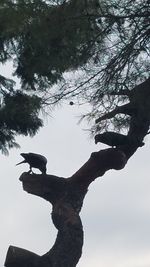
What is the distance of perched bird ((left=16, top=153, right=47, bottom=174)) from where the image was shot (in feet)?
21.1

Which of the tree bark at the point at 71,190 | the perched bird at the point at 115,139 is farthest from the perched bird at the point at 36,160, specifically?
the perched bird at the point at 115,139

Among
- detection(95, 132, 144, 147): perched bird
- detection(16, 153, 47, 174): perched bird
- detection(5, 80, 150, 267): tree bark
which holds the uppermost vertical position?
detection(16, 153, 47, 174): perched bird

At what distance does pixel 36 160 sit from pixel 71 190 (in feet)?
1.72

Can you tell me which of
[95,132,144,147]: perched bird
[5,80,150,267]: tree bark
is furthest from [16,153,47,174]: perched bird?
[95,132,144,147]: perched bird

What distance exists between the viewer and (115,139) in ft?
20.2

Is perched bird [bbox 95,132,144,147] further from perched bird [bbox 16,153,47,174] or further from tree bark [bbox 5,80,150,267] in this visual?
perched bird [bbox 16,153,47,174]

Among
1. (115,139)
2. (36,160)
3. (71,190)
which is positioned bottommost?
(71,190)

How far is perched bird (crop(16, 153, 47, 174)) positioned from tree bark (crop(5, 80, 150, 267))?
121 mm

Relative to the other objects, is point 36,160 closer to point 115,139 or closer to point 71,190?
point 71,190

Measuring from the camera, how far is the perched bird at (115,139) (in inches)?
239

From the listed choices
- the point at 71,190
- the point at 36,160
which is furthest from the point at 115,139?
the point at 36,160

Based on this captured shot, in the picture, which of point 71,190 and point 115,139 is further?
point 71,190

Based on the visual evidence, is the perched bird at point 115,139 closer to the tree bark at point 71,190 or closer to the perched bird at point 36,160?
the tree bark at point 71,190

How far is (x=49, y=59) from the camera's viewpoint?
226 inches
